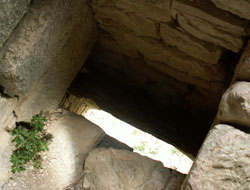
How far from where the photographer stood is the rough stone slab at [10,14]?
1.55m

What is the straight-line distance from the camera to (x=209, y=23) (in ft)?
5.84

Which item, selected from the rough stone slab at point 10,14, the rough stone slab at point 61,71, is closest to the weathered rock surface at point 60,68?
the rough stone slab at point 61,71

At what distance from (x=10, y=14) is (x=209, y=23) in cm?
111

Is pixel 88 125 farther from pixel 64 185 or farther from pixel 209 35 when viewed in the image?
pixel 209 35

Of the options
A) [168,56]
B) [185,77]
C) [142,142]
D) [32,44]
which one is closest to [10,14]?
[32,44]

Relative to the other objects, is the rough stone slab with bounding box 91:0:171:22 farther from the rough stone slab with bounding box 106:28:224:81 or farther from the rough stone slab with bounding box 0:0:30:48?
the rough stone slab with bounding box 0:0:30:48

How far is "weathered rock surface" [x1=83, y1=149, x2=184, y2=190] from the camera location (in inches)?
70.7

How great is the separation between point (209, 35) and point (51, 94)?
1.17 m

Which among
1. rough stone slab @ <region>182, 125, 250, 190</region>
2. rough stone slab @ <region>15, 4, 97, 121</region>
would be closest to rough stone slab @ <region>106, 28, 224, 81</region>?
rough stone slab @ <region>15, 4, 97, 121</region>

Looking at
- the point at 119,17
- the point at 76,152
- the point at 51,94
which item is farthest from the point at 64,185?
the point at 119,17

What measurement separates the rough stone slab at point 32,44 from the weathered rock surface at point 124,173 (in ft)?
2.07

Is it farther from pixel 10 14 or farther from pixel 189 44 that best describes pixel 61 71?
pixel 189 44

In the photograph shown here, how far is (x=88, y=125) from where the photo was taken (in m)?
2.12

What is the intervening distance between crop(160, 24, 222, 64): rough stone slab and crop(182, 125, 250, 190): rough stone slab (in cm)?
73
